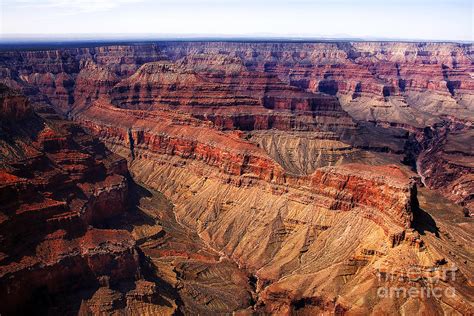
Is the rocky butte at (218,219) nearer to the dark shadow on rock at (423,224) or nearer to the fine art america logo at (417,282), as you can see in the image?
the fine art america logo at (417,282)

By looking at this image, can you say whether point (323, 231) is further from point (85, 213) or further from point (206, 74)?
point (206, 74)

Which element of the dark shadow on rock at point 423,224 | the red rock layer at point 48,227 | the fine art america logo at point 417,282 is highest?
the red rock layer at point 48,227

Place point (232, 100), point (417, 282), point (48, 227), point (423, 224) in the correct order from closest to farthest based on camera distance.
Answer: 1. point (48, 227)
2. point (417, 282)
3. point (423, 224)
4. point (232, 100)

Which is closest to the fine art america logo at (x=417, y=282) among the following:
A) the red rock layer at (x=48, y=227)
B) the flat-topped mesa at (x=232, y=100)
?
the red rock layer at (x=48, y=227)

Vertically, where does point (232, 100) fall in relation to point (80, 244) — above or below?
above

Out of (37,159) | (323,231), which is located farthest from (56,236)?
(323,231)

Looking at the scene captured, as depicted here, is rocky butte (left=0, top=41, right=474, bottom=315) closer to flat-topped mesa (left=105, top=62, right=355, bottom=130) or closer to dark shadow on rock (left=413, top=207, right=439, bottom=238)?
dark shadow on rock (left=413, top=207, right=439, bottom=238)

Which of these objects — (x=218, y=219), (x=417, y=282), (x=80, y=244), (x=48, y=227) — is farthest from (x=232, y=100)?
(x=417, y=282)

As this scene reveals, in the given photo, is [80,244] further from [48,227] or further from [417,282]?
[417,282]
